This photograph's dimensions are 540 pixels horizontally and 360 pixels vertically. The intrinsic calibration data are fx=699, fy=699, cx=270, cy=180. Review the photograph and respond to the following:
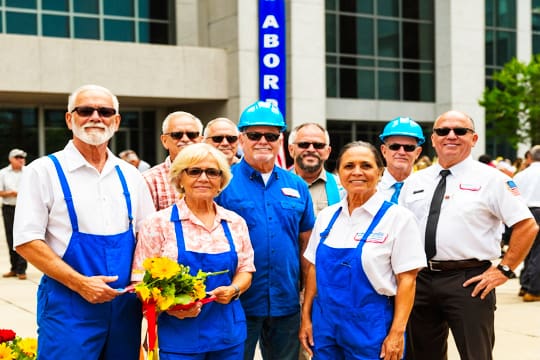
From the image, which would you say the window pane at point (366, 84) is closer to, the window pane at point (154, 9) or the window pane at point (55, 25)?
the window pane at point (154, 9)

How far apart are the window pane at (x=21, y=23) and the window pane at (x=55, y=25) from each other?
355 millimetres

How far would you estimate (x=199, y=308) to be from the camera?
12.1ft

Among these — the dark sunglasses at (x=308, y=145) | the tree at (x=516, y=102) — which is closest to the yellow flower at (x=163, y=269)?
the dark sunglasses at (x=308, y=145)

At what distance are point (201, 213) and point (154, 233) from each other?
30 centimetres

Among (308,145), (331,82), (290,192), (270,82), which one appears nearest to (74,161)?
(290,192)

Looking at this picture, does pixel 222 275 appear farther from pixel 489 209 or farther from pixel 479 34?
pixel 479 34

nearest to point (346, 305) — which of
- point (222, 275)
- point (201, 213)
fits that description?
point (222, 275)

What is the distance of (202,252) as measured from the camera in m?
3.79

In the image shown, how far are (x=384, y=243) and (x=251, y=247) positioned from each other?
77cm

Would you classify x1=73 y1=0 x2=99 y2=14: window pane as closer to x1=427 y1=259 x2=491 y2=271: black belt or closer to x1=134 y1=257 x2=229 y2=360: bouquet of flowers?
x1=427 y1=259 x2=491 y2=271: black belt

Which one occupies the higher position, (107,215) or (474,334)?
(107,215)

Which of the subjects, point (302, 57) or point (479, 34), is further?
point (479, 34)

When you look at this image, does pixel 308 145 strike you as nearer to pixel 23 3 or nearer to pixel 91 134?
pixel 91 134

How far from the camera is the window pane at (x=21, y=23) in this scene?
24984 mm
